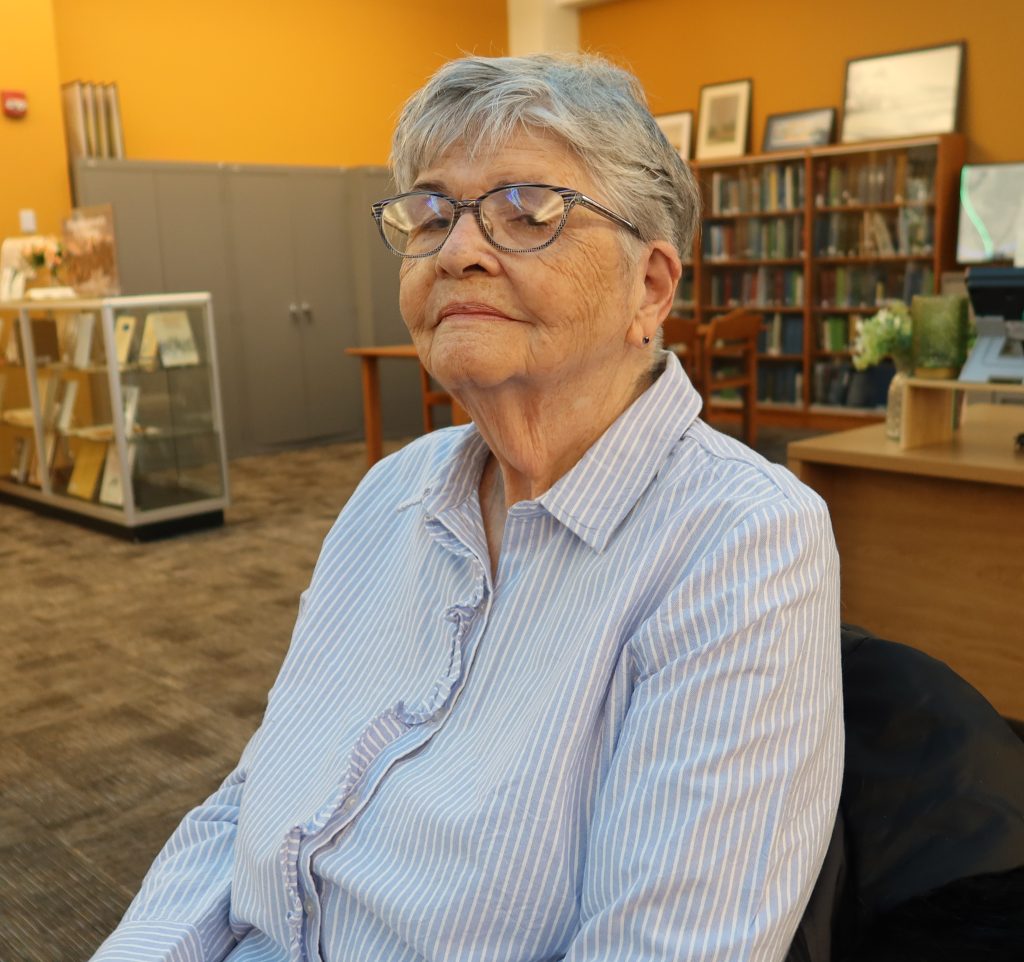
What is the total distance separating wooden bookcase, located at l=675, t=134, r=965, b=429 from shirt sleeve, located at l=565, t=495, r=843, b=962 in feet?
22.6

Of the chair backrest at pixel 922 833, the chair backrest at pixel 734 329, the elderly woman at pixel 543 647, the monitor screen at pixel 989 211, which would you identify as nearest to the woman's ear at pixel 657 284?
the elderly woman at pixel 543 647

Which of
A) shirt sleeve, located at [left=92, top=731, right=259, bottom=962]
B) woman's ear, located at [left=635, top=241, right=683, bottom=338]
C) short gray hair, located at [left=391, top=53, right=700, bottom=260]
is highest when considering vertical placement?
short gray hair, located at [left=391, top=53, right=700, bottom=260]

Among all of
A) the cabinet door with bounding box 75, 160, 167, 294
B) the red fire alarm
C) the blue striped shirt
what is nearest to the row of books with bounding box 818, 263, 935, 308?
the cabinet door with bounding box 75, 160, 167, 294

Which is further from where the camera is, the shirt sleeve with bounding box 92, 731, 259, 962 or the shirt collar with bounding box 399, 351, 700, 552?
the shirt sleeve with bounding box 92, 731, 259, 962

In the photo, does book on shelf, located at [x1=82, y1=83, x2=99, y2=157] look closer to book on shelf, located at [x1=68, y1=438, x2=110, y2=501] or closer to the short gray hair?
book on shelf, located at [x1=68, y1=438, x2=110, y2=501]

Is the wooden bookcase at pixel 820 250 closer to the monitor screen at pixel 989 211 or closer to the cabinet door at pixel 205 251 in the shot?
the monitor screen at pixel 989 211

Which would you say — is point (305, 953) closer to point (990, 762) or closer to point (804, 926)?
point (804, 926)

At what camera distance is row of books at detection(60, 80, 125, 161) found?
23.3 ft

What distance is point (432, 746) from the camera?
104 cm

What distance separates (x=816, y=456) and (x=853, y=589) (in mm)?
396

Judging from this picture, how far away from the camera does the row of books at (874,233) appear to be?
7492 mm

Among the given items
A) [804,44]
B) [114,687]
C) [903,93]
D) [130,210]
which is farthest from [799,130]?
[114,687]

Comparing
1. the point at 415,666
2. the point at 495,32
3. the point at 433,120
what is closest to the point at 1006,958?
the point at 415,666

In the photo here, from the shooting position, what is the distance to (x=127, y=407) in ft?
17.5
